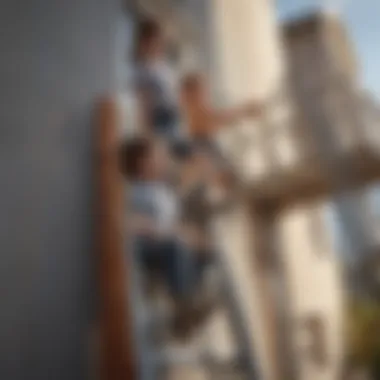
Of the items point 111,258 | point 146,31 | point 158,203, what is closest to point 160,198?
point 158,203

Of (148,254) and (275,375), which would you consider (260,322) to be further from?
(148,254)

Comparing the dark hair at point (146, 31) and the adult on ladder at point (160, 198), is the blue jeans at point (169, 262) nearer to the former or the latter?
the adult on ladder at point (160, 198)

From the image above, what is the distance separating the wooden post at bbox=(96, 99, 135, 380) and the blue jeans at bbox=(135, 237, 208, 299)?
34 mm

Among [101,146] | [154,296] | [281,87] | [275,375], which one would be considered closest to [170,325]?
[154,296]

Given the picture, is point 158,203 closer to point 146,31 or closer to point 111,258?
point 111,258

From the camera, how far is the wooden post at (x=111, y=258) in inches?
41.2

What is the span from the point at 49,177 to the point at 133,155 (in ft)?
0.43

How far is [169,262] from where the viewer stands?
1.12 metres

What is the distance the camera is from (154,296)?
110cm

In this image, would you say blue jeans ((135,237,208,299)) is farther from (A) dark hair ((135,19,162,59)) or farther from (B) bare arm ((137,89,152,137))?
(A) dark hair ((135,19,162,59))

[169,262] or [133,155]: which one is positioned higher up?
[133,155]

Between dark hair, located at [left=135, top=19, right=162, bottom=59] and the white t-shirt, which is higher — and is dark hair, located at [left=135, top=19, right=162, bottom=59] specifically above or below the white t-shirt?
above

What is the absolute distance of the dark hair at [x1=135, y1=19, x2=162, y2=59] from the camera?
1.21 m

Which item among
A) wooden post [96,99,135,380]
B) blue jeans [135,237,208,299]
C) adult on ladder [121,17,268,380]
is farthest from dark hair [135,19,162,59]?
blue jeans [135,237,208,299]
